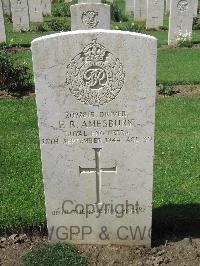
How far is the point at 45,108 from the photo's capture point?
11.8 ft

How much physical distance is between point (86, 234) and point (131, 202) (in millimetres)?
568

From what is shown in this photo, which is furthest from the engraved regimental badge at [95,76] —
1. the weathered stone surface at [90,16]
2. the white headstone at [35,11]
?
the white headstone at [35,11]

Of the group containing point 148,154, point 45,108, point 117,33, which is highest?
point 117,33

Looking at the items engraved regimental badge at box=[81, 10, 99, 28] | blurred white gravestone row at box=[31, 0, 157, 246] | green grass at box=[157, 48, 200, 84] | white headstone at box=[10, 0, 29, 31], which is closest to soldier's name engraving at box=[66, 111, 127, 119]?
blurred white gravestone row at box=[31, 0, 157, 246]

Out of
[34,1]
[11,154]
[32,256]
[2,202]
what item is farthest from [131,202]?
[34,1]

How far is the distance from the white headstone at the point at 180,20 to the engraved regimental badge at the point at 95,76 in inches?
449

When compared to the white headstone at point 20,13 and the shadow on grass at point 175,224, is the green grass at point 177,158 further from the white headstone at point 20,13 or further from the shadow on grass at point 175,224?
the white headstone at point 20,13

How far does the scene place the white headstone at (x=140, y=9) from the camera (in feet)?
65.5

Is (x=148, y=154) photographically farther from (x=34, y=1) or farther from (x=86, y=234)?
(x=34, y=1)

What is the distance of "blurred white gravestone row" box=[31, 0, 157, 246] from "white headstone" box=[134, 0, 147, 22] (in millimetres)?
17364

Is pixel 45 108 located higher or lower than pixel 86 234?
higher

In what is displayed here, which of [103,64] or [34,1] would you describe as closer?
[103,64]

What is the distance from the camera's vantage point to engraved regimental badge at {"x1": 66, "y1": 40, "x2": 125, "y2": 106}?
3410 millimetres

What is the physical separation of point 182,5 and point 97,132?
38.0ft
